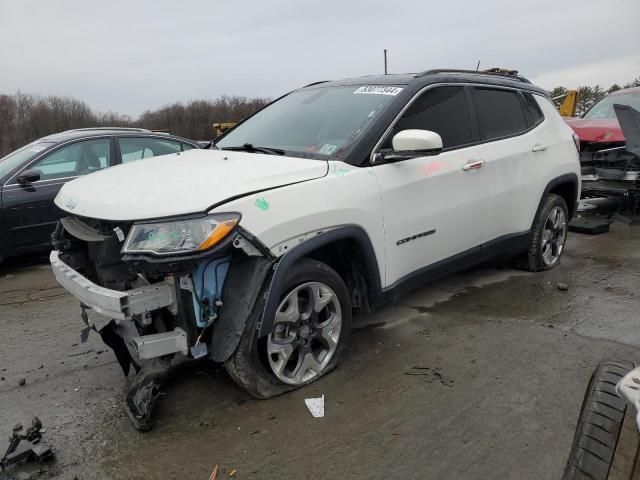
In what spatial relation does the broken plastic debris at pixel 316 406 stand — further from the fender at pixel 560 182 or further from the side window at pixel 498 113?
the fender at pixel 560 182

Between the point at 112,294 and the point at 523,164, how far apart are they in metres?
3.62

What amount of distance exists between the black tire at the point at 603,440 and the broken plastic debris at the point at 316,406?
4.10ft

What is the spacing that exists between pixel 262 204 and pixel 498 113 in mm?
2743

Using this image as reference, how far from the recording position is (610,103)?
9.49m

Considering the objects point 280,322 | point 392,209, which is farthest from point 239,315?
point 392,209

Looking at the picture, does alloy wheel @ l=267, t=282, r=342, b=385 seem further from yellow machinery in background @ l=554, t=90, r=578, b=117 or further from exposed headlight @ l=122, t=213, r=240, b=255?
yellow machinery in background @ l=554, t=90, r=578, b=117

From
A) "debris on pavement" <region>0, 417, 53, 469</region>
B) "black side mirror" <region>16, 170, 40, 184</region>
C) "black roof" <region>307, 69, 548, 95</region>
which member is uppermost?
"black roof" <region>307, 69, 548, 95</region>

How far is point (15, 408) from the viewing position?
3.12 metres

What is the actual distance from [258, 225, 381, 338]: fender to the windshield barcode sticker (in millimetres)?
1139

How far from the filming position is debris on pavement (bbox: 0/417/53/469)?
249 cm

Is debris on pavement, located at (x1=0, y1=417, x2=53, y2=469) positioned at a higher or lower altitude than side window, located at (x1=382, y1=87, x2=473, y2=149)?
lower

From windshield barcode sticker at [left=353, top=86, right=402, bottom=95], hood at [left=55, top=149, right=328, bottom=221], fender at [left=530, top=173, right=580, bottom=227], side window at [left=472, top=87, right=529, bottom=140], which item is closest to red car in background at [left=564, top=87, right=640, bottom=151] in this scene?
fender at [left=530, top=173, right=580, bottom=227]

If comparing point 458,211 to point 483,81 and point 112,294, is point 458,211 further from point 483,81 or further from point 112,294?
point 112,294

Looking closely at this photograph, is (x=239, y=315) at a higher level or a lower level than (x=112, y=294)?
lower
